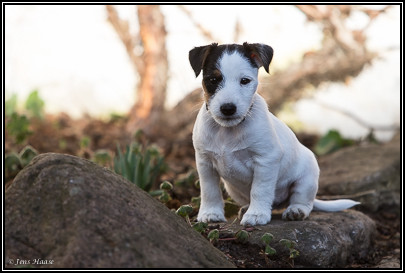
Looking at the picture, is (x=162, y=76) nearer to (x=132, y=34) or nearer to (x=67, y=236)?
(x=132, y=34)

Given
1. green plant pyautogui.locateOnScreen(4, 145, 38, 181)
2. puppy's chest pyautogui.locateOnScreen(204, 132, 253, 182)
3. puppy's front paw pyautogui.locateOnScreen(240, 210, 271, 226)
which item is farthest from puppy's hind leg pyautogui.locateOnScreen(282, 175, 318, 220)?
green plant pyautogui.locateOnScreen(4, 145, 38, 181)

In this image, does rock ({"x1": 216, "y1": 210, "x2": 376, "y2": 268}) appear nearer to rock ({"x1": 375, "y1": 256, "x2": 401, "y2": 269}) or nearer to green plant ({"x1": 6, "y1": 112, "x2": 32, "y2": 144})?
rock ({"x1": 375, "y1": 256, "x2": 401, "y2": 269})

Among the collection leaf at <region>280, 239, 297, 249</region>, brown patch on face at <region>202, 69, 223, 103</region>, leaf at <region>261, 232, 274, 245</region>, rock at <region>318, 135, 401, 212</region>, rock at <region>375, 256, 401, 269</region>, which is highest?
brown patch on face at <region>202, 69, 223, 103</region>

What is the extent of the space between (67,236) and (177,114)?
805cm

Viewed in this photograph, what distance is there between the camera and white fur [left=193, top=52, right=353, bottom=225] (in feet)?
14.6

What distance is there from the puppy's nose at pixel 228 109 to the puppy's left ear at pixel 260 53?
516 mm

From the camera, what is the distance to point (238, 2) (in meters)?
9.37

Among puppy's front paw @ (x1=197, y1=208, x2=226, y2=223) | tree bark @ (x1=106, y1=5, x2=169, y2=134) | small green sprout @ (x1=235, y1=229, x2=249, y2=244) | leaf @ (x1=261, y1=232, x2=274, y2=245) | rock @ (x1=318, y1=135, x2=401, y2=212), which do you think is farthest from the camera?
tree bark @ (x1=106, y1=5, x2=169, y2=134)

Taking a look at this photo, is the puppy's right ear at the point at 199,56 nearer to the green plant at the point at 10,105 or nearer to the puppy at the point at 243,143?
the puppy at the point at 243,143

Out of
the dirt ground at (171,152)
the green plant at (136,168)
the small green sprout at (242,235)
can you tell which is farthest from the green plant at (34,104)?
the small green sprout at (242,235)

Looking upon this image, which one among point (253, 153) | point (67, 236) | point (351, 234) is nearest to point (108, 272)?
point (67, 236)

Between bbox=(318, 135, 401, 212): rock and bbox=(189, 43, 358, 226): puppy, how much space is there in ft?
5.27

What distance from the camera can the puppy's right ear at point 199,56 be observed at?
A: 4.61 meters

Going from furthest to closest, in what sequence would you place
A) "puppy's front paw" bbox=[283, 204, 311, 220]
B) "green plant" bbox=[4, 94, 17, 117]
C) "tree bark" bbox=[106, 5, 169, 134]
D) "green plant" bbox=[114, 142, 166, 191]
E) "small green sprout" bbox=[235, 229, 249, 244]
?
"tree bark" bbox=[106, 5, 169, 134] → "green plant" bbox=[4, 94, 17, 117] → "green plant" bbox=[114, 142, 166, 191] → "puppy's front paw" bbox=[283, 204, 311, 220] → "small green sprout" bbox=[235, 229, 249, 244]
